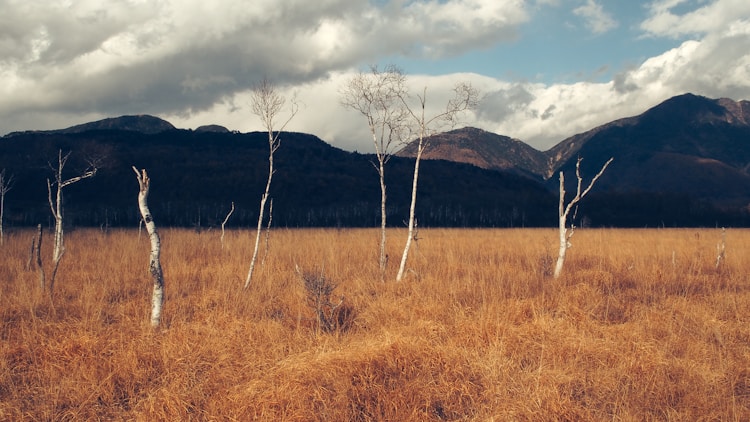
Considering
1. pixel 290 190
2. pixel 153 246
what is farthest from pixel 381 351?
pixel 290 190

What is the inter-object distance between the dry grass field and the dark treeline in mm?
46711

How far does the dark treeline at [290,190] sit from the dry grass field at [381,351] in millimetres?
46711

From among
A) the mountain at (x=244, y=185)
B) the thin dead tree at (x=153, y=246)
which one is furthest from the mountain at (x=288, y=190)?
the thin dead tree at (x=153, y=246)

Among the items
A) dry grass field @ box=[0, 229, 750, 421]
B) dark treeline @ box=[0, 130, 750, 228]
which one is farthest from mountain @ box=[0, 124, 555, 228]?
dry grass field @ box=[0, 229, 750, 421]

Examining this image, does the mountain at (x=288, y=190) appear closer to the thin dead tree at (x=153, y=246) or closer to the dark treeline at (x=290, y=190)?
the dark treeline at (x=290, y=190)

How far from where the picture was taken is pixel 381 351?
4828mm

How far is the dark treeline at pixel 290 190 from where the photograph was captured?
6656 centimetres

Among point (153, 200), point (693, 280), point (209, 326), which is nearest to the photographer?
point (209, 326)

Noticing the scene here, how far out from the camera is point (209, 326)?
20.2 feet

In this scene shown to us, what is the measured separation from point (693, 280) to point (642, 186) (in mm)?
213775

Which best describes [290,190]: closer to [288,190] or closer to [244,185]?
[288,190]

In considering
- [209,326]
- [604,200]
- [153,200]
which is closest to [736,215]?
[604,200]

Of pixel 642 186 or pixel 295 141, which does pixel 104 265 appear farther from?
pixel 642 186

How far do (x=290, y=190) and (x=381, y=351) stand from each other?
8079 centimetres
